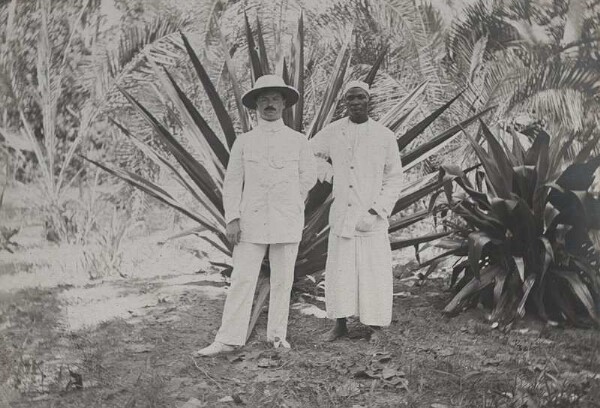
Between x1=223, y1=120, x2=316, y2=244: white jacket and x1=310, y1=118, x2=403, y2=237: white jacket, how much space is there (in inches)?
9.6

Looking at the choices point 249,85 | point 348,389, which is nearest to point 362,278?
point 348,389

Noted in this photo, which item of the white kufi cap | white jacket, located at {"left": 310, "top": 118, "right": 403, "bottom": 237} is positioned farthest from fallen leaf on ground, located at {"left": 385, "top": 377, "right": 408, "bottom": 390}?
the white kufi cap

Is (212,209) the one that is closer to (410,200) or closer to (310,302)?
(310,302)

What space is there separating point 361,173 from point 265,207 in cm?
56

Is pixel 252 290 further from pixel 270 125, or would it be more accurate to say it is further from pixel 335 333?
pixel 270 125

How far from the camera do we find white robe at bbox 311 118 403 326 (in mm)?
3229

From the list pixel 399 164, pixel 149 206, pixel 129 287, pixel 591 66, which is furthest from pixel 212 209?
pixel 591 66

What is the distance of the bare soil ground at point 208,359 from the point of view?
2727 mm

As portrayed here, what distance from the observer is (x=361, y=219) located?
10.6ft

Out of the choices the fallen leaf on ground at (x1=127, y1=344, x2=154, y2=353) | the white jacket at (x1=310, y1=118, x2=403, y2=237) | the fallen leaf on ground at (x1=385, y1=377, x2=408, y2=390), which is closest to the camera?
the fallen leaf on ground at (x1=385, y1=377, x2=408, y2=390)

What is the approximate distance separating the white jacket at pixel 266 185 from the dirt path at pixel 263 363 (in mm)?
454

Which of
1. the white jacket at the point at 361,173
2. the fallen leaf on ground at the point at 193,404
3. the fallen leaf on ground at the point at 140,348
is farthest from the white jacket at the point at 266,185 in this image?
the fallen leaf on ground at the point at 193,404

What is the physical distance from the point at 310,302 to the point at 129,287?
97cm

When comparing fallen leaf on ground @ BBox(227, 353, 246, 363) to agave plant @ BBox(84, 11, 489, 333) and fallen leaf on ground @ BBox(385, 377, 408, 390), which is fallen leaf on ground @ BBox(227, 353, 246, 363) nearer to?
agave plant @ BBox(84, 11, 489, 333)
